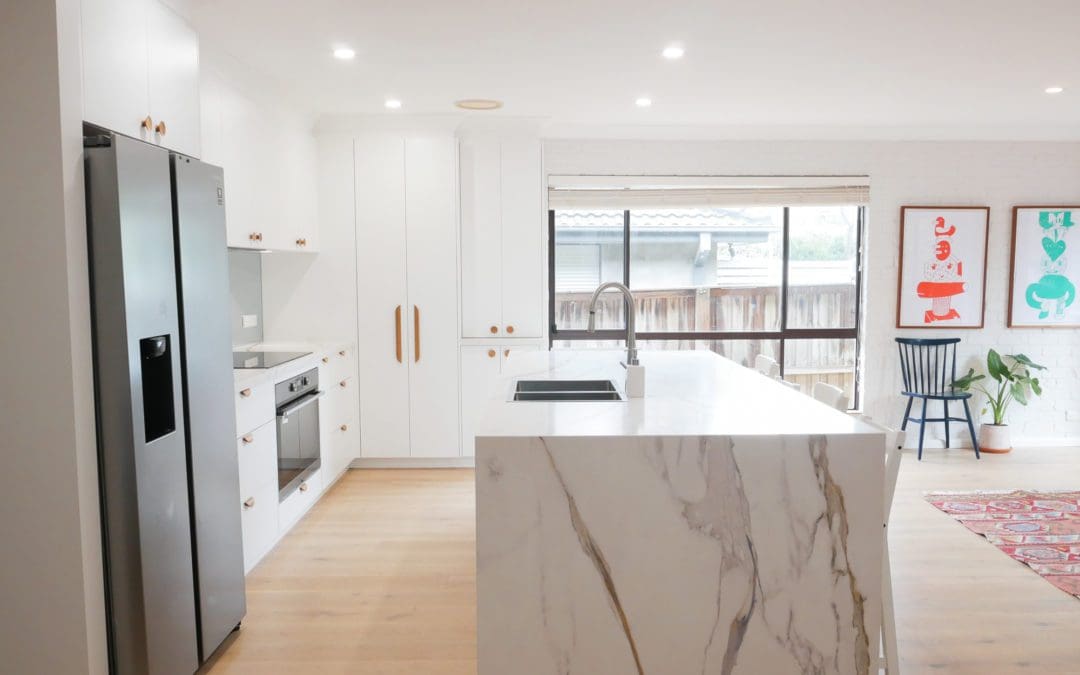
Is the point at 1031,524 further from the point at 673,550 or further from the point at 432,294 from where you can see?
the point at 432,294

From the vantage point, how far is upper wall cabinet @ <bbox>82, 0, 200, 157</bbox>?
2148mm

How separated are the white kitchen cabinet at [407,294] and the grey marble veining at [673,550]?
3.12 metres

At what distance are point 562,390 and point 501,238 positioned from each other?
2370 millimetres

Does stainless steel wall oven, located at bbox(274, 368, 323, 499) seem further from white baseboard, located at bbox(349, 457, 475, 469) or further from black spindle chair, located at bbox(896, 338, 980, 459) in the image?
black spindle chair, located at bbox(896, 338, 980, 459)

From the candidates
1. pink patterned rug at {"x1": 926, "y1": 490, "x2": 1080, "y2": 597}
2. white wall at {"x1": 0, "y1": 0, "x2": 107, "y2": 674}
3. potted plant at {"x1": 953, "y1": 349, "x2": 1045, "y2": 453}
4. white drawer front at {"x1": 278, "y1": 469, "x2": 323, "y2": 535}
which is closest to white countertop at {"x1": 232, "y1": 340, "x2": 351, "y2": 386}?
white drawer front at {"x1": 278, "y1": 469, "x2": 323, "y2": 535}

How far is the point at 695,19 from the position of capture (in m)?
3.01

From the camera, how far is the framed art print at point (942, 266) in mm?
5527

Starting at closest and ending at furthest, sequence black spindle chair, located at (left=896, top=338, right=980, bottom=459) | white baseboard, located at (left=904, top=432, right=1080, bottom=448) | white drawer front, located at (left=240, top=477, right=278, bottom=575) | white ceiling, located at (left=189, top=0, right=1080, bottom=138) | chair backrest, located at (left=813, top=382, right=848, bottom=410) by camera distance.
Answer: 1. chair backrest, located at (left=813, top=382, right=848, bottom=410)
2. white ceiling, located at (left=189, top=0, right=1080, bottom=138)
3. white drawer front, located at (left=240, top=477, right=278, bottom=575)
4. black spindle chair, located at (left=896, top=338, right=980, bottom=459)
5. white baseboard, located at (left=904, top=432, right=1080, bottom=448)

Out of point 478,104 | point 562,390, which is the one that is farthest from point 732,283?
point 562,390

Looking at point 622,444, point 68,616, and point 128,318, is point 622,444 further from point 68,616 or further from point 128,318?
point 68,616

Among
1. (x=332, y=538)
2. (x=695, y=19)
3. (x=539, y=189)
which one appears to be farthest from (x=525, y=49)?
(x=332, y=538)

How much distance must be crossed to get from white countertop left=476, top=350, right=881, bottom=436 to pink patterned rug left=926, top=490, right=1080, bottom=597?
1715mm

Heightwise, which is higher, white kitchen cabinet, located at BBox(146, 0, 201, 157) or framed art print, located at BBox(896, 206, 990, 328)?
white kitchen cabinet, located at BBox(146, 0, 201, 157)

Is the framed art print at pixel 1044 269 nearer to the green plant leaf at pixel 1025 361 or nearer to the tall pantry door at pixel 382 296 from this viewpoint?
the green plant leaf at pixel 1025 361
